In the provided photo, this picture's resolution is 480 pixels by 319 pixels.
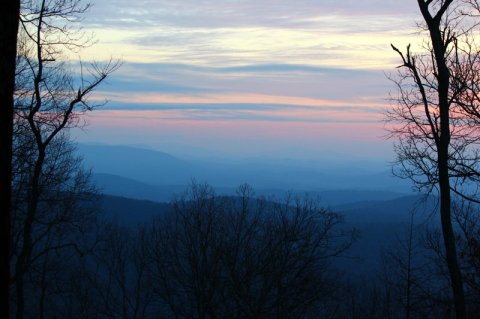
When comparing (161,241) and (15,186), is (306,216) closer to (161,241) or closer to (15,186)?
(161,241)

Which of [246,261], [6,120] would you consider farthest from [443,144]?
[6,120]

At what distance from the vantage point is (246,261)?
17688mm

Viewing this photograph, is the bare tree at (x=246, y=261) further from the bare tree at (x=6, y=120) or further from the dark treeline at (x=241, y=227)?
the bare tree at (x=6, y=120)

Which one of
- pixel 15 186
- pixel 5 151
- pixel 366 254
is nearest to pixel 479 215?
pixel 15 186

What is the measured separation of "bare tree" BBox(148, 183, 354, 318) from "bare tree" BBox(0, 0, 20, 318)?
12.7m

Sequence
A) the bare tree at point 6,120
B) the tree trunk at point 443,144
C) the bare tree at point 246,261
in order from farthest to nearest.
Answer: the bare tree at point 246,261
the tree trunk at point 443,144
the bare tree at point 6,120

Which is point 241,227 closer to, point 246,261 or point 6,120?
point 246,261

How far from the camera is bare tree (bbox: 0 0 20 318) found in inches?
197

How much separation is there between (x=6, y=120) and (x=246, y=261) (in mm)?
13366

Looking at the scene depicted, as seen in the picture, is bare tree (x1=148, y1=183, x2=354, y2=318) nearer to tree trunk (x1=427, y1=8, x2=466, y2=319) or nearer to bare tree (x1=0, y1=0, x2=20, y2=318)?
tree trunk (x1=427, y1=8, x2=466, y2=319)

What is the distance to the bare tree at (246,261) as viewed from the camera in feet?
56.8

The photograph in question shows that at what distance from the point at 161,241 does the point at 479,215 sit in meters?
13.6

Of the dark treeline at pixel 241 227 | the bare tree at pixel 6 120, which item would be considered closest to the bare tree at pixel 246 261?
the dark treeline at pixel 241 227

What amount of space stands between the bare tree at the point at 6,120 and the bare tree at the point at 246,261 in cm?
1265
